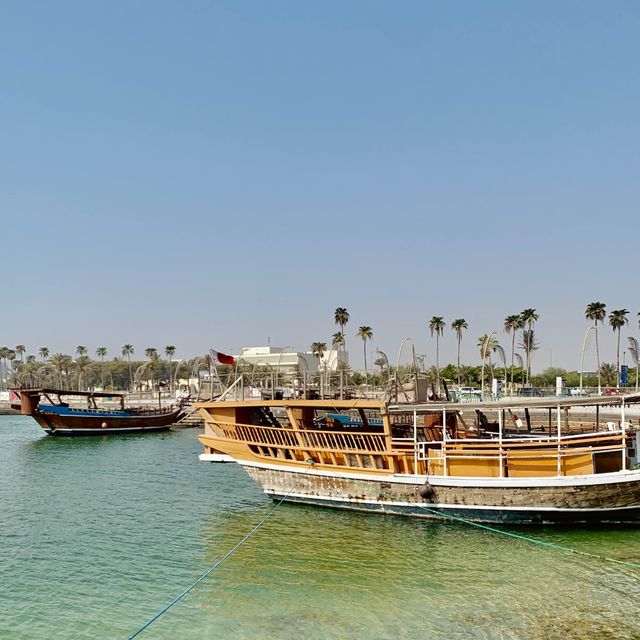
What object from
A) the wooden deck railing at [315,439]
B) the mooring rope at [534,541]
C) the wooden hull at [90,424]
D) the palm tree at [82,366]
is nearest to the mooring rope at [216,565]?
the wooden deck railing at [315,439]

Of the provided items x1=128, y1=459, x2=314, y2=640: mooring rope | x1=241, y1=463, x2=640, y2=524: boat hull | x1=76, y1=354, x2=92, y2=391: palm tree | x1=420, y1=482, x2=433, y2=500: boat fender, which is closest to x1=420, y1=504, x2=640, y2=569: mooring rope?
x1=241, y1=463, x2=640, y2=524: boat hull

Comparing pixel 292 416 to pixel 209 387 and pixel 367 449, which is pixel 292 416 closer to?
pixel 367 449

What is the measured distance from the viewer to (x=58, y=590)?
43.3 ft

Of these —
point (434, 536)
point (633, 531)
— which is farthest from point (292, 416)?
point (633, 531)

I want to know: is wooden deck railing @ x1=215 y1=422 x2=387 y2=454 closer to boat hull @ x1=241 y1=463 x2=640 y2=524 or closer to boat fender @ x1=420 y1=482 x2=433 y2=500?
boat hull @ x1=241 y1=463 x2=640 y2=524

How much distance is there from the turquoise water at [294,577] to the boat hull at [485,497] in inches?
16.6

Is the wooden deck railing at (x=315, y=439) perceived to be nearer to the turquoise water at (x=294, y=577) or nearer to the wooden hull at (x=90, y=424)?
the turquoise water at (x=294, y=577)

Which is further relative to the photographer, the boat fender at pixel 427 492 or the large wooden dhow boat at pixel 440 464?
the boat fender at pixel 427 492

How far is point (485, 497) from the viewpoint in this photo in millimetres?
17031

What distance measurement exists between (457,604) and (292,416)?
29.9 feet

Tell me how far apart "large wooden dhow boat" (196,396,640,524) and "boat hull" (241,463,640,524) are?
0.03 m

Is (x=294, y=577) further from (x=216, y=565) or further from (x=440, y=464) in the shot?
(x=440, y=464)

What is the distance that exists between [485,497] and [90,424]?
135 feet

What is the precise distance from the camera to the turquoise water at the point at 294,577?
11.0 meters
